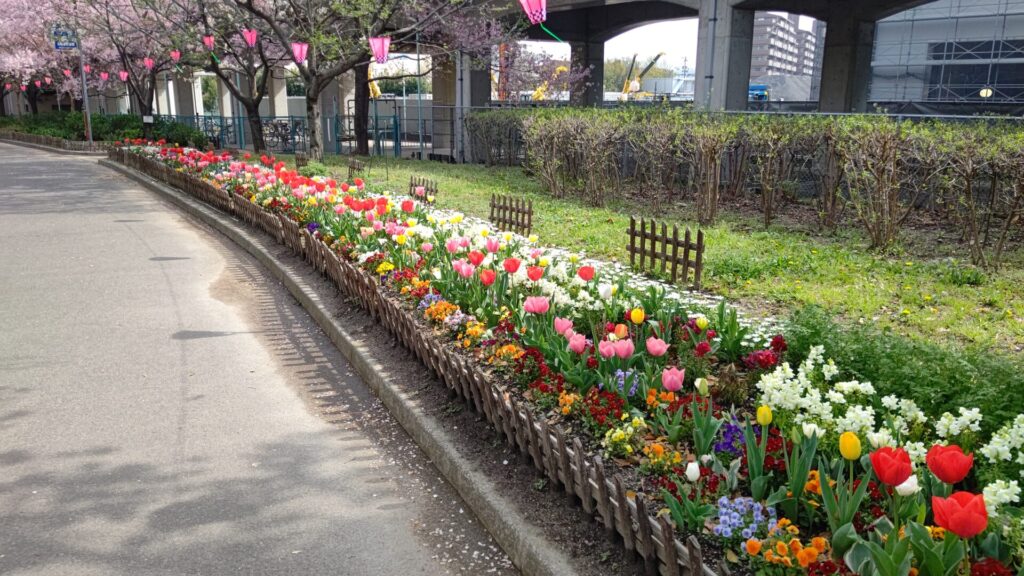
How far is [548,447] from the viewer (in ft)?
11.1

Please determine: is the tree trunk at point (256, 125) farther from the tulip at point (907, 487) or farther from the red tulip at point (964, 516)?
the red tulip at point (964, 516)

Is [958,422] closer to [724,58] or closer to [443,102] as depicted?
[724,58]

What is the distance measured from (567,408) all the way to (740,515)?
1.20m

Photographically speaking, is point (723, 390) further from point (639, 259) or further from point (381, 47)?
point (381, 47)

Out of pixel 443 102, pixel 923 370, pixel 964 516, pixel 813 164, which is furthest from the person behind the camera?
pixel 443 102

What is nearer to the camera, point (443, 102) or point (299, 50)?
point (299, 50)

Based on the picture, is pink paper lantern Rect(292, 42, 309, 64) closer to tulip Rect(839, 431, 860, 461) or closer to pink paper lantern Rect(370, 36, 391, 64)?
pink paper lantern Rect(370, 36, 391, 64)

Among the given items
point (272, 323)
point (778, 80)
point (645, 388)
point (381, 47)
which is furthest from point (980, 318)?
point (778, 80)

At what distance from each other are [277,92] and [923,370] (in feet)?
114

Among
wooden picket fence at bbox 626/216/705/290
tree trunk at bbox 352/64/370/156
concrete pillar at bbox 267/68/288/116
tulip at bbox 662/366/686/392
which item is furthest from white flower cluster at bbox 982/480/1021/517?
concrete pillar at bbox 267/68/288/116

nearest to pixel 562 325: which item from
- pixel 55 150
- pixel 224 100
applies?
pixel 55 150

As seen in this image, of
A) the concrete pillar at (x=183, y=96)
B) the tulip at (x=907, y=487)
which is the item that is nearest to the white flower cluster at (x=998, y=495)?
the tulip at (x=907, y=487)

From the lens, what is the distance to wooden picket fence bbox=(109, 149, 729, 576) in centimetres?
262

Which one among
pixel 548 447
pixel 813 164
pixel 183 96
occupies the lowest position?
pixel 548 447
